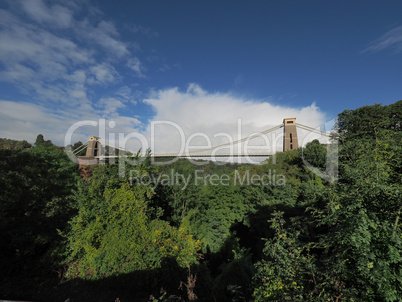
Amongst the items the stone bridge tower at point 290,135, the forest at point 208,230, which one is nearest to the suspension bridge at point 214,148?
the stone bridge tower at point 290,135

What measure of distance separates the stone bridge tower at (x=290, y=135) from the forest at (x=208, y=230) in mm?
12169

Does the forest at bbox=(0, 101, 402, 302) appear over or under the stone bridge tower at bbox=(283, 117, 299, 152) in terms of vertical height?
under

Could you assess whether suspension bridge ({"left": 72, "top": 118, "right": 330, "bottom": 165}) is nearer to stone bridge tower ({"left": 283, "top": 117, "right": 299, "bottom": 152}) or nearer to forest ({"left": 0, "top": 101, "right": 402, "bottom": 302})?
stone bridge tower ({"left": 283, "top": 117, "right": 299, "bottom": 152})

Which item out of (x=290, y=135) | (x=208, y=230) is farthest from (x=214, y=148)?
(x=208, y=230)

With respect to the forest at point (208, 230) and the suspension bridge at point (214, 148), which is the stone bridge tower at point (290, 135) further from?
the forest at point (208, 230)

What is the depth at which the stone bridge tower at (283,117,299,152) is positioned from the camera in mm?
35125

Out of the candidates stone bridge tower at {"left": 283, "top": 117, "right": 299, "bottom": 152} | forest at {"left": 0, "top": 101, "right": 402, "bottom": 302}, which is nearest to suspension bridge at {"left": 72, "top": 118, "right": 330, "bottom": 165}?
stone bridge tower at {"left": 283, "top": 117, "right": 299, "bottom": 152}

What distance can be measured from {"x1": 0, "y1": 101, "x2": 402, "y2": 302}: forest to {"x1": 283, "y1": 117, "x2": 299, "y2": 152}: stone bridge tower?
12169 millimetres

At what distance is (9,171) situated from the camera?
12938 mm

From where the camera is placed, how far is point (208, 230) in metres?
16.7

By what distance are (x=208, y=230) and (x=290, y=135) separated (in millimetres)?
27070

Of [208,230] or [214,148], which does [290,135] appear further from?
[208,230]

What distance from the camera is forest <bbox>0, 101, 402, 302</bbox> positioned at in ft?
10.3

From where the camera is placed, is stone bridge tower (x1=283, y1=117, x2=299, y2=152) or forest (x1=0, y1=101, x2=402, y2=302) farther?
stone bridge tower (x1=283, y1=117, x2=299, y2=152)
